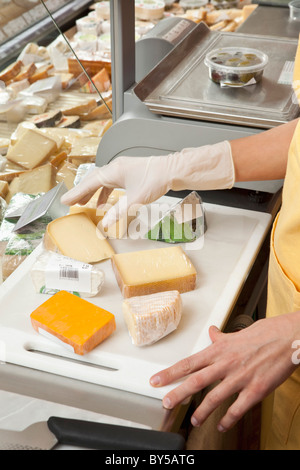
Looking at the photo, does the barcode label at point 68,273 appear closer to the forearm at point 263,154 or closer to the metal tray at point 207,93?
the forearm at point 263,154

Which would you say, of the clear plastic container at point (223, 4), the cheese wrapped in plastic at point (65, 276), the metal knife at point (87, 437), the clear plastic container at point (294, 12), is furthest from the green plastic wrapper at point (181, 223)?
the clear plastic container at point (223, 4)

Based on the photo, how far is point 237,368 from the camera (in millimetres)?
1078

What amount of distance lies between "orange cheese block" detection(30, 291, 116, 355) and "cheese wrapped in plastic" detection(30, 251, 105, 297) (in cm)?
7

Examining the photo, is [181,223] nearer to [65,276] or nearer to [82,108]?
[65,276]

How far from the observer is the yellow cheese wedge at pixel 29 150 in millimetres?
1771

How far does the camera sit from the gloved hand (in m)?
1.44

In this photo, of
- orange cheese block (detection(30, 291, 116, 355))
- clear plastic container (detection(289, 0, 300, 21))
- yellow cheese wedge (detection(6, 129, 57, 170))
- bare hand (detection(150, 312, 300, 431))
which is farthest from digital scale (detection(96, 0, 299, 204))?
clear plastic container (detection(289, 0, 300, 21))

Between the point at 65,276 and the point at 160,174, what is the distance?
1.35 feet

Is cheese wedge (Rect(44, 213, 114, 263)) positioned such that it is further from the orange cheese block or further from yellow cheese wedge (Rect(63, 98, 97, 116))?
yellow cheese wedge (Rect(63, 98, 97, 116))

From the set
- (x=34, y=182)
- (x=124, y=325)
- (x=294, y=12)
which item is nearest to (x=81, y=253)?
(x=124, y=325)

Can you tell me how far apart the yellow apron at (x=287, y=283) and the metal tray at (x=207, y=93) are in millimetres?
395
